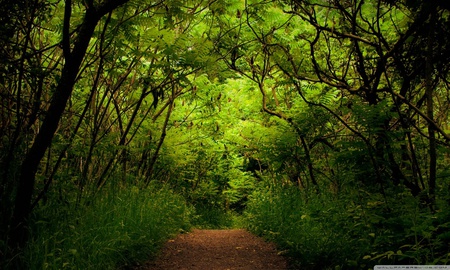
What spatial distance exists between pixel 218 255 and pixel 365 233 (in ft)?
10.4

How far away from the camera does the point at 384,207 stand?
12.8 feet

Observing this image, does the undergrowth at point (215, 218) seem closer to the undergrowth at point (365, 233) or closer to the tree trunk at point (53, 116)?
the undergrowth at point (365, 233)

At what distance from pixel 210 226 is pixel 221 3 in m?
10.4

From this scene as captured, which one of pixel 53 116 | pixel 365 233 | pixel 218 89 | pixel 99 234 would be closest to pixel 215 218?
pixel 218 89

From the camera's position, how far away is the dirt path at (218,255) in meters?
5.29

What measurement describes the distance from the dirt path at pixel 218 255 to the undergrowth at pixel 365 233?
0.37m

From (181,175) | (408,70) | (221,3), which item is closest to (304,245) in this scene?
(408,70)

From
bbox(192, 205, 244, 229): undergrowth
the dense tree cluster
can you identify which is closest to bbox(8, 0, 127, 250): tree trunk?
the dense tree cluster

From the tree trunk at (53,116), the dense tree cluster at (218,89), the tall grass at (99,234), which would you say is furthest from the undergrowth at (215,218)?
the tree trunk at (53,116)

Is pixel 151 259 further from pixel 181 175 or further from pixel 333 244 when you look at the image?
pixel 181 175

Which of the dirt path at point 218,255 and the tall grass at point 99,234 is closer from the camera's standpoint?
the tall grass at point 99,234

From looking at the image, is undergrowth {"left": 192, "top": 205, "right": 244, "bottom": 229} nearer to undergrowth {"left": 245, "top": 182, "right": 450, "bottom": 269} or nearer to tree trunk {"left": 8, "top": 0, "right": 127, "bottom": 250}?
undergrowth {"left": 245, "top": 182, "right": 450, "bottom": 269}

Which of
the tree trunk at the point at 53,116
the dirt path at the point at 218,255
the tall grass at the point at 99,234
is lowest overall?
the dirt path at the point at 218,255

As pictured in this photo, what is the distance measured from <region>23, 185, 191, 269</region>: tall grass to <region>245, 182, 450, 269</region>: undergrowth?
2.38m
